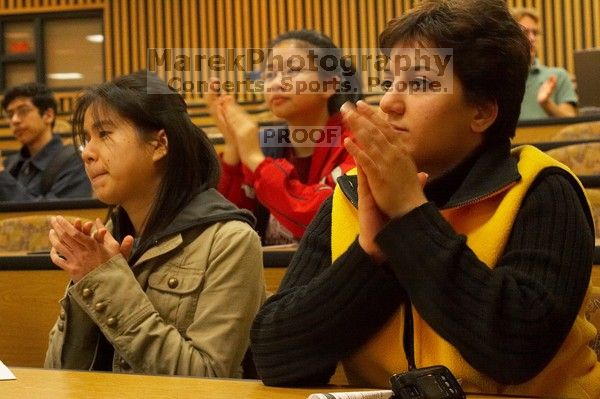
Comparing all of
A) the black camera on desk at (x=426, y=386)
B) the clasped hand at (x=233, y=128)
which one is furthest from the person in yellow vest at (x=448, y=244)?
the clasped hand at (x=233, y=128)

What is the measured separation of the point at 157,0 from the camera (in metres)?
9.39

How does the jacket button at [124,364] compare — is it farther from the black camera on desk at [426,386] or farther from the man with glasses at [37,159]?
the man with glasses at [37,159]

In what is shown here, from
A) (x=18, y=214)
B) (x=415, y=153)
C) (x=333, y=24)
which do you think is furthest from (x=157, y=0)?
(x=415, y=153)

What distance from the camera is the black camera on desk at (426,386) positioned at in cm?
105

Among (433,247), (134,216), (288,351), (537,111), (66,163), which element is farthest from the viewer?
(537,111)

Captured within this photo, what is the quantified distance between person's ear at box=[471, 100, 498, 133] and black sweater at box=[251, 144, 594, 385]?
0.19 feet

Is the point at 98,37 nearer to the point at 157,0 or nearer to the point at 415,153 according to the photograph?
the point at 157,0

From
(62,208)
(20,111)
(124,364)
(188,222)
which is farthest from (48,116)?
(124,364)

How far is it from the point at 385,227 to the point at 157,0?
861 cm

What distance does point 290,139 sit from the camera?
3025 millimetres

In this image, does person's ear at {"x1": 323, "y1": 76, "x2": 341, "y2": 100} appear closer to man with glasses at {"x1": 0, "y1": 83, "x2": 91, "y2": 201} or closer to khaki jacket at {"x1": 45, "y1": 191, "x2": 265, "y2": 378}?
khaki jacket at {"x1": 45, "y1": 191, "x2": 265, "y2": 378}

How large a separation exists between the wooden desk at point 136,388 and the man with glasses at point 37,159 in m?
3.05

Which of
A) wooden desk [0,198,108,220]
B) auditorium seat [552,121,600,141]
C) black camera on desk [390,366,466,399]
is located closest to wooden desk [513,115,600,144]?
auditorium seat [552,121,600,141]

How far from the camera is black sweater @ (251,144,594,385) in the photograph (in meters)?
1.17
